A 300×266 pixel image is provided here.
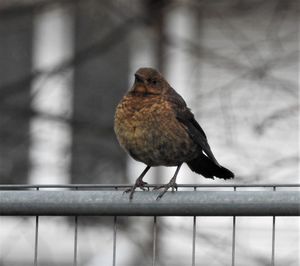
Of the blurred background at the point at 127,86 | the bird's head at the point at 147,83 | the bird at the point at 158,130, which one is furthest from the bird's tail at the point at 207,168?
the blurred background at the point at 127,86

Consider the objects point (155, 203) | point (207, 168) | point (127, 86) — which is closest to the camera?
point (155, 203)

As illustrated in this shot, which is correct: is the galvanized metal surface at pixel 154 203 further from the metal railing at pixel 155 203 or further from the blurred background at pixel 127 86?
the blurred background at pixel 127 86

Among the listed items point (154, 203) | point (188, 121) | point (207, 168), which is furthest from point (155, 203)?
point (188, 121)

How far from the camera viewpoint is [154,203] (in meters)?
3.40

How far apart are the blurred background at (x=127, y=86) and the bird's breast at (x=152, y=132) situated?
11.8 feet

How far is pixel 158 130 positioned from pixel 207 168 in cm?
25

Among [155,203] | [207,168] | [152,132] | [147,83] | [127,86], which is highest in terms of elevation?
[127,86]

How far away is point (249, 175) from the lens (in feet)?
27.3

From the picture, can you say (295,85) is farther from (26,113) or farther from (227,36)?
(26,113)

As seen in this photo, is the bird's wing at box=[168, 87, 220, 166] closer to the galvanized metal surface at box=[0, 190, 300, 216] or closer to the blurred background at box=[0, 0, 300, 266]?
the galvanized metal surface at box=[0, 190, 300, 216]

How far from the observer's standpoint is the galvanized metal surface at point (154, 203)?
333 cm

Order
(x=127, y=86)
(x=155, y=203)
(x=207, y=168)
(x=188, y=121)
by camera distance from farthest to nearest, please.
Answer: (x=127, y=86), (x=188, y=121), (x=207, y=168), (x=155, y=203)

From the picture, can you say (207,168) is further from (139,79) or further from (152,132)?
(139,79)

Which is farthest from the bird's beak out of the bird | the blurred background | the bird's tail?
the blurred background
